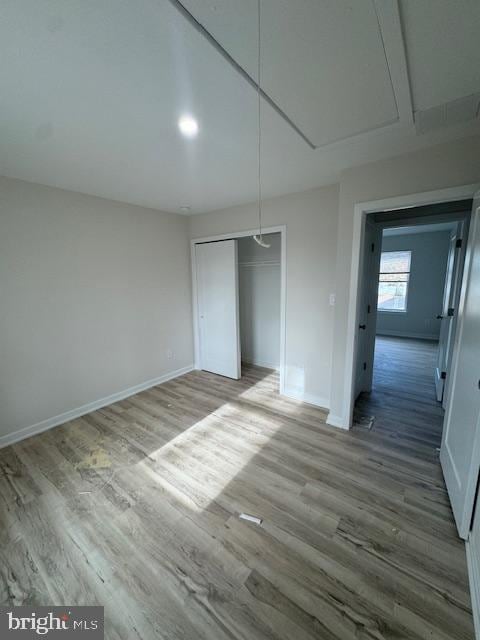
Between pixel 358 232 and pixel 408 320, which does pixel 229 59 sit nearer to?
pixel 358 232

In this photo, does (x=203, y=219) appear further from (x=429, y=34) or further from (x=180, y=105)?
(x=429, y=34)

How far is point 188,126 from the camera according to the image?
1.59m

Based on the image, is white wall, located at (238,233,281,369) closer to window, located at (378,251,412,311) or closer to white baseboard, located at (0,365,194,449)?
white baseboard, located at (0,365,194,449)

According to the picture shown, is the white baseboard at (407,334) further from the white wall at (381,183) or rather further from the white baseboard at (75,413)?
the white baseboard at (75,413)

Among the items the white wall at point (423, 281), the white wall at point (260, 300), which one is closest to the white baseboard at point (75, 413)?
the white wall at point (260, 300)

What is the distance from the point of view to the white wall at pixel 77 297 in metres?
2.39

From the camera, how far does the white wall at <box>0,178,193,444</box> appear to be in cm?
239

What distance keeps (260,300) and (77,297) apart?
8.82ft

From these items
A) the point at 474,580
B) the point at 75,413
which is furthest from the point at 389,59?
the point at 75,413

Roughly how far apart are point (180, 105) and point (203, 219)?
7.99ft

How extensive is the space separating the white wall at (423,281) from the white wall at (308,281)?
474 cm

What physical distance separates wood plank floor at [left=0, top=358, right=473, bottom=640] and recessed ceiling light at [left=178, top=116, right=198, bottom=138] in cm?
253

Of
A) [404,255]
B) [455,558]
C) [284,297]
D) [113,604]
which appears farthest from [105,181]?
[404,255]
